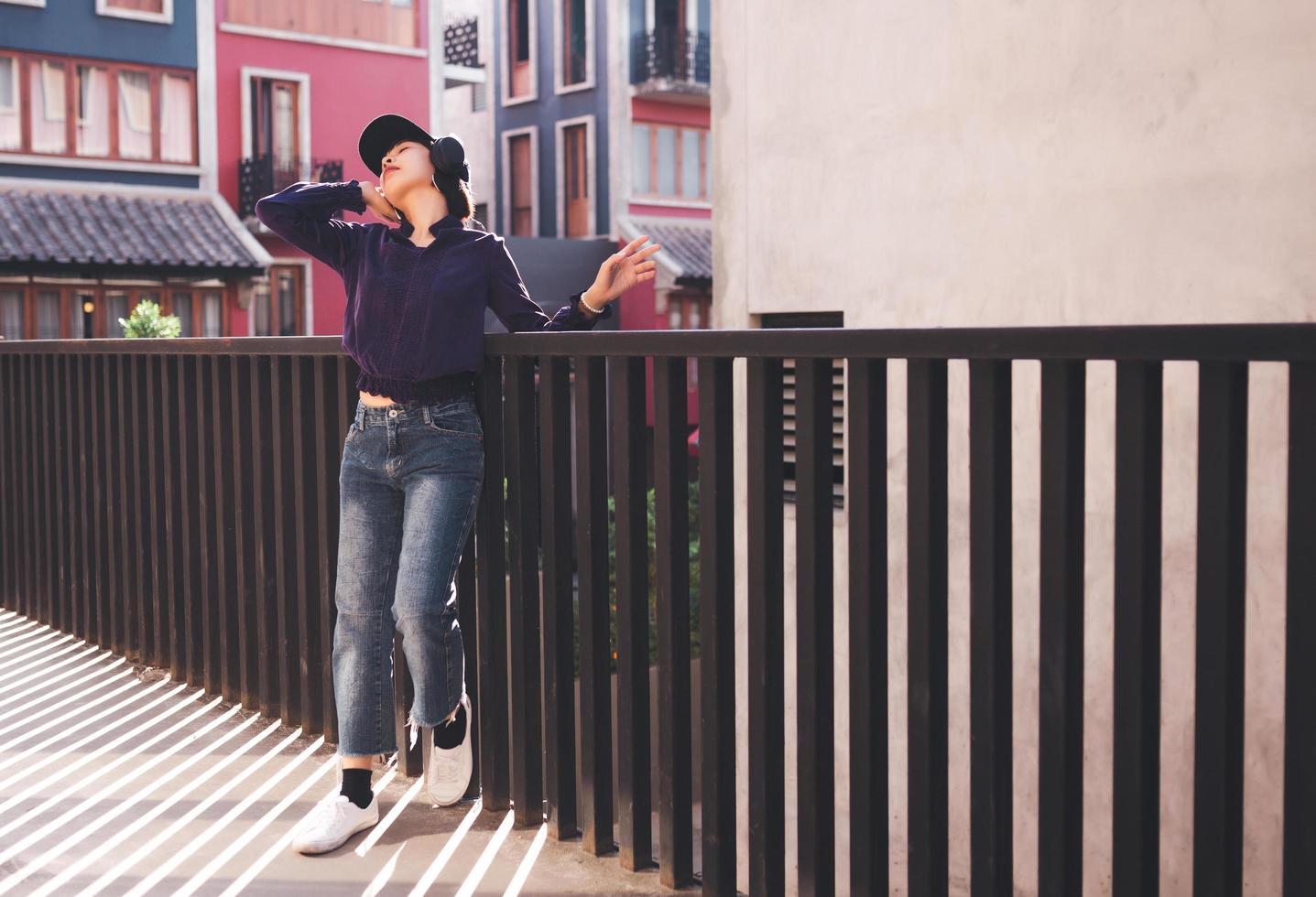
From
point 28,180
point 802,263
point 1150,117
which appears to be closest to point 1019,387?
point 1150,117

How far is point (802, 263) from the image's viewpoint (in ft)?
28.0

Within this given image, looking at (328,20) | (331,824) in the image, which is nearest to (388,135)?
(331,824)

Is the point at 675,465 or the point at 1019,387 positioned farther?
the point at 1019,387

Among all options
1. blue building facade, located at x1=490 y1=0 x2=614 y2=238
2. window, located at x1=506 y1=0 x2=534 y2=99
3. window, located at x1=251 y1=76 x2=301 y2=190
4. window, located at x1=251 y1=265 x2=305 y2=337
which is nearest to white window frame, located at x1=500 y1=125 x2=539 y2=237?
blue building facade, located at x1=490 y1=0 x2=614 y2=238

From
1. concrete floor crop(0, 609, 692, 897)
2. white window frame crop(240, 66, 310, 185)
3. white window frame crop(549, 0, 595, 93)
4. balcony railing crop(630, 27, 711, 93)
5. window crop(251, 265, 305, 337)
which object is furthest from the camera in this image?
white window frame crop(549, 0, 595, 93)

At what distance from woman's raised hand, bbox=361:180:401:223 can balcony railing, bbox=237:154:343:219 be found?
21199mm

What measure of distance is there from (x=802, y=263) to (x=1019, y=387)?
214 cm

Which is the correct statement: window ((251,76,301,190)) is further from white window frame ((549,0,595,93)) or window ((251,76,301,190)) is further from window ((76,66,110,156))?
white window frame ((549,0,595,93))

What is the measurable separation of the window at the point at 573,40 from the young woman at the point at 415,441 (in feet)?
90.2

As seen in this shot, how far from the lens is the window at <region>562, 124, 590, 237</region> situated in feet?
95.5

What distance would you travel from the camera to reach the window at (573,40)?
2961 cm

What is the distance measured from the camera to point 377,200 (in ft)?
10.2

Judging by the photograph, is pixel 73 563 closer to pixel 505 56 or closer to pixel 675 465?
pixel 675 465

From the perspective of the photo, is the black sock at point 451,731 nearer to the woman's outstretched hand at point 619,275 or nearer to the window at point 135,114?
the woman's outstretched hand at point 619,275
